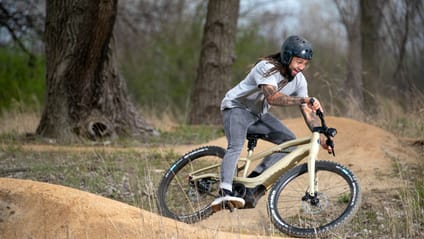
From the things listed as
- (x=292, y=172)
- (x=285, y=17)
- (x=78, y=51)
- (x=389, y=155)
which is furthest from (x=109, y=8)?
(x=285, y=17)

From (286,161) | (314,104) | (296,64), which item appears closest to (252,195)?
(286,161)

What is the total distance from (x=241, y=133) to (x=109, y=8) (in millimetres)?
5141

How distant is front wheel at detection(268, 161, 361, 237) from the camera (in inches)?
263

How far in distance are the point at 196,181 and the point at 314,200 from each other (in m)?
1.35

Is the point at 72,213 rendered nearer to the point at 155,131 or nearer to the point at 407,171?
the point at 407,171

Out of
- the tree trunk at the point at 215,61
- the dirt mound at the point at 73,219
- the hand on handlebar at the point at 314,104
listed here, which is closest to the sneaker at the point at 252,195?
the hand on handlebar at the point at 314,104

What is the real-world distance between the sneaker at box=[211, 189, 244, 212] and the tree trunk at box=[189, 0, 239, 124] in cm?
910

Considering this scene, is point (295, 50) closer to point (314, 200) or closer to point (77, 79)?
point (314, 200)

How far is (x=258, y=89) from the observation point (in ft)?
23.8

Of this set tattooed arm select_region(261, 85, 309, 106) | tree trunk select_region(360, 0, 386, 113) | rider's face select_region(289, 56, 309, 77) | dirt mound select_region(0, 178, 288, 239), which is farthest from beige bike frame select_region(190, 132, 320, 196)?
tree trunk select_region(360, 0, 386, 113)

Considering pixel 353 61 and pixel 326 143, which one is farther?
pixel 353 61

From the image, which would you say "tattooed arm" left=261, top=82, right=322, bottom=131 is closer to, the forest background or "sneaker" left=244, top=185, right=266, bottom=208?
"sneaker" left=244, top=185, right=266, bottom=208

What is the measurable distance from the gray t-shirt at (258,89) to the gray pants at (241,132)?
2.7 inches

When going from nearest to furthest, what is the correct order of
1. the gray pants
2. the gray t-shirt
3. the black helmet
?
the black helmet, the gray t-shirt, the gray pants
